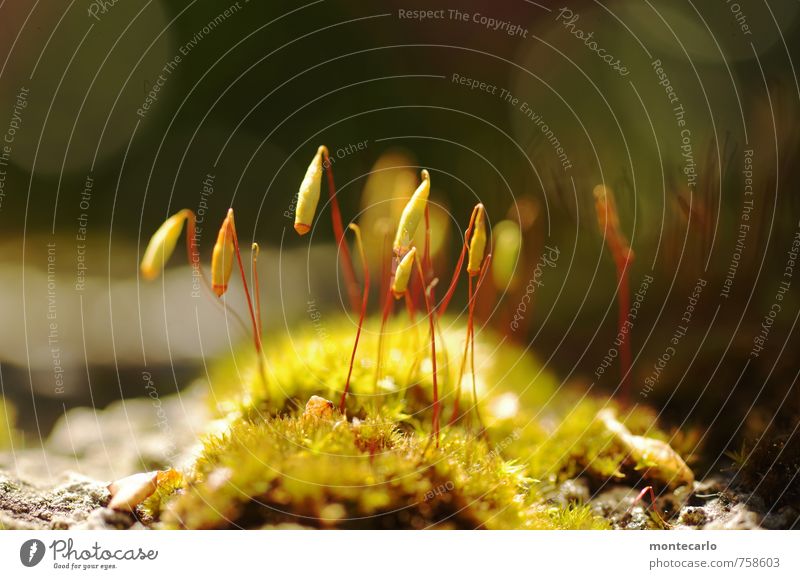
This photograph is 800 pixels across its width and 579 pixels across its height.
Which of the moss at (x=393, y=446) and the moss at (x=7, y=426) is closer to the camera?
the moss at (x=393, y=446)

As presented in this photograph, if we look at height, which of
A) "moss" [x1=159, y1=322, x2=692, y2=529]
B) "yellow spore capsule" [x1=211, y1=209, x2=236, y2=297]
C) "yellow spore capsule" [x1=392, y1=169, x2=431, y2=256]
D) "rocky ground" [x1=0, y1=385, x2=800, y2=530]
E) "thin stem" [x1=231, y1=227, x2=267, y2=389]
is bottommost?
"rocky ground" [x1=0, y1=385, x2=800, y2=530]

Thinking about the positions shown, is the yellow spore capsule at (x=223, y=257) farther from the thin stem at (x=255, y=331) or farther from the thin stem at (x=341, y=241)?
the thin stem at (x=341, y=241)

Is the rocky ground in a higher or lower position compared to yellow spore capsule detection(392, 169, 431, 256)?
lower

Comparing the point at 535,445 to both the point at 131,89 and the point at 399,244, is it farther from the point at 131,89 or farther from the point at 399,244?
the point at 131,89

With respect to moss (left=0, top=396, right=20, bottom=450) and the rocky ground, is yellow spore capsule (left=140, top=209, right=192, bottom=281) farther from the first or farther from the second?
moss (left=0, top=396, right=20, bottom=450)

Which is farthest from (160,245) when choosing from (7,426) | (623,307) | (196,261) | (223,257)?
(623,307)

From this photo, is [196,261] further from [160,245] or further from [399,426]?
[399,426]

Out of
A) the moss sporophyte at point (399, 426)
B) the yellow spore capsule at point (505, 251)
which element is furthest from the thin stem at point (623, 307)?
the yellow spore capsule at point (505, 251)

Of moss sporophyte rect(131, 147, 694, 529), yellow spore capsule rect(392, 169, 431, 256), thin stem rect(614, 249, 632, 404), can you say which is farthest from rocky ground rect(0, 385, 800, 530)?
yellow spore capsule rect(392, 169, 431, 256)
